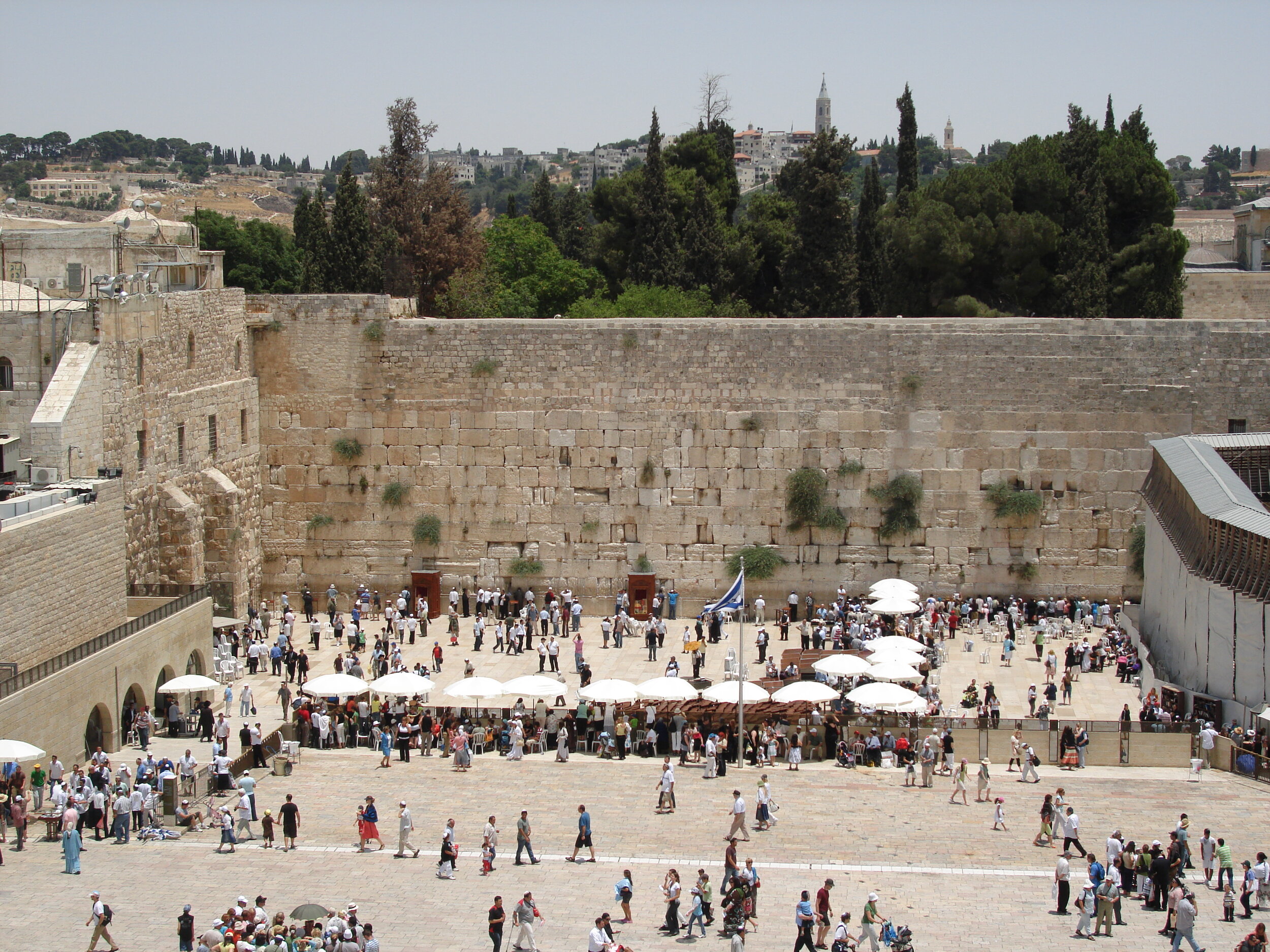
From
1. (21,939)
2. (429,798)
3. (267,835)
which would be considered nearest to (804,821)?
(429,798)

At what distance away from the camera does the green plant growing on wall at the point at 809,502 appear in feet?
107

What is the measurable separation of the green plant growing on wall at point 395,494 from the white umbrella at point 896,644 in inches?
426

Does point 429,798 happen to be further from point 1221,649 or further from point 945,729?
point 1221,649

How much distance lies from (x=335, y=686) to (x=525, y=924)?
9.02 metres

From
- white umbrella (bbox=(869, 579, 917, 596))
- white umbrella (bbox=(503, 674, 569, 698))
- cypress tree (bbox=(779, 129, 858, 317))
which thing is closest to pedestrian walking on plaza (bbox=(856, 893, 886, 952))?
white umbrella (bbox=(503, 674, 569, 698))

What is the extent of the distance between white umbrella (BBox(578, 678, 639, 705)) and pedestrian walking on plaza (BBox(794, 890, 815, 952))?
25.3ft

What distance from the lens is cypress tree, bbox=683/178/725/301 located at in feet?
135

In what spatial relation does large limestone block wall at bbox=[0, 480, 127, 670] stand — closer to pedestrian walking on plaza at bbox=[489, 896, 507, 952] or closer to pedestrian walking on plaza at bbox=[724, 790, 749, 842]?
pedestrian walking on plaza at bbox=[489, 896, 507, 952]

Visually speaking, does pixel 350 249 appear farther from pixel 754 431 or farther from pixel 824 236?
pixel 754 431

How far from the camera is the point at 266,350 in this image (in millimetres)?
33688

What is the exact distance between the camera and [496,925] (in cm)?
1698

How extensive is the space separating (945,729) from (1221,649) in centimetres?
490

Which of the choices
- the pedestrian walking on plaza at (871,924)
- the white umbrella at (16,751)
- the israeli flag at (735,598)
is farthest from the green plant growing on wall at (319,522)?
the pedestrian walking on plaza at (871,924)

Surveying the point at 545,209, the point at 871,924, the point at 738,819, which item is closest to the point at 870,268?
the point at 545,209
